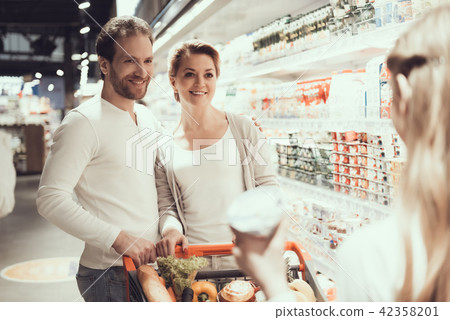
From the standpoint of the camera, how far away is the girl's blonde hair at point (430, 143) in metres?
0.66

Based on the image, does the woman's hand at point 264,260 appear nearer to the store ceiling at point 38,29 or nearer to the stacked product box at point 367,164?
the stacked product box at point 367,164

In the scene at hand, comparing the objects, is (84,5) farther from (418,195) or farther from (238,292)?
(418,195)

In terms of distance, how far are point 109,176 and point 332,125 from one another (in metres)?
0.84

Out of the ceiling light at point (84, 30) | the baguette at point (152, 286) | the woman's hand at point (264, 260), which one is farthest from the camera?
Answer: the ceiling light at point (84, 30)

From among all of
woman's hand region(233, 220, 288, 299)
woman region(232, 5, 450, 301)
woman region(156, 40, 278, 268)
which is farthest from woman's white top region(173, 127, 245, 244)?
woman region(232, 5, 450, 301)

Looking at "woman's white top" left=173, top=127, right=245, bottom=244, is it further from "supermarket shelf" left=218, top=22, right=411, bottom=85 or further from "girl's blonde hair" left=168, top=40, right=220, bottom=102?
"supermarket shelf" left=218, top=22, right=411, bottom=85

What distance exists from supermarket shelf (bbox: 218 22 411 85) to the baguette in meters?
0.91

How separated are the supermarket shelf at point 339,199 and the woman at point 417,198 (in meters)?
0.87

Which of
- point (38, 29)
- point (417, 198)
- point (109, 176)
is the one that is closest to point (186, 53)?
point (109, 176)

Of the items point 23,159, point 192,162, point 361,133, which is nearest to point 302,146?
point 361,133

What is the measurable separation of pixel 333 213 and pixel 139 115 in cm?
90

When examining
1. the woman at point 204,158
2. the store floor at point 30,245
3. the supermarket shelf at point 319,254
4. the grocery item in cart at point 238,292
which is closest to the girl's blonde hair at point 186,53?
the woman at point 204,158

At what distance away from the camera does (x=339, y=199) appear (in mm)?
1793

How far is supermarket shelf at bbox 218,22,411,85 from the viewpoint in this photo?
4.57 ft
